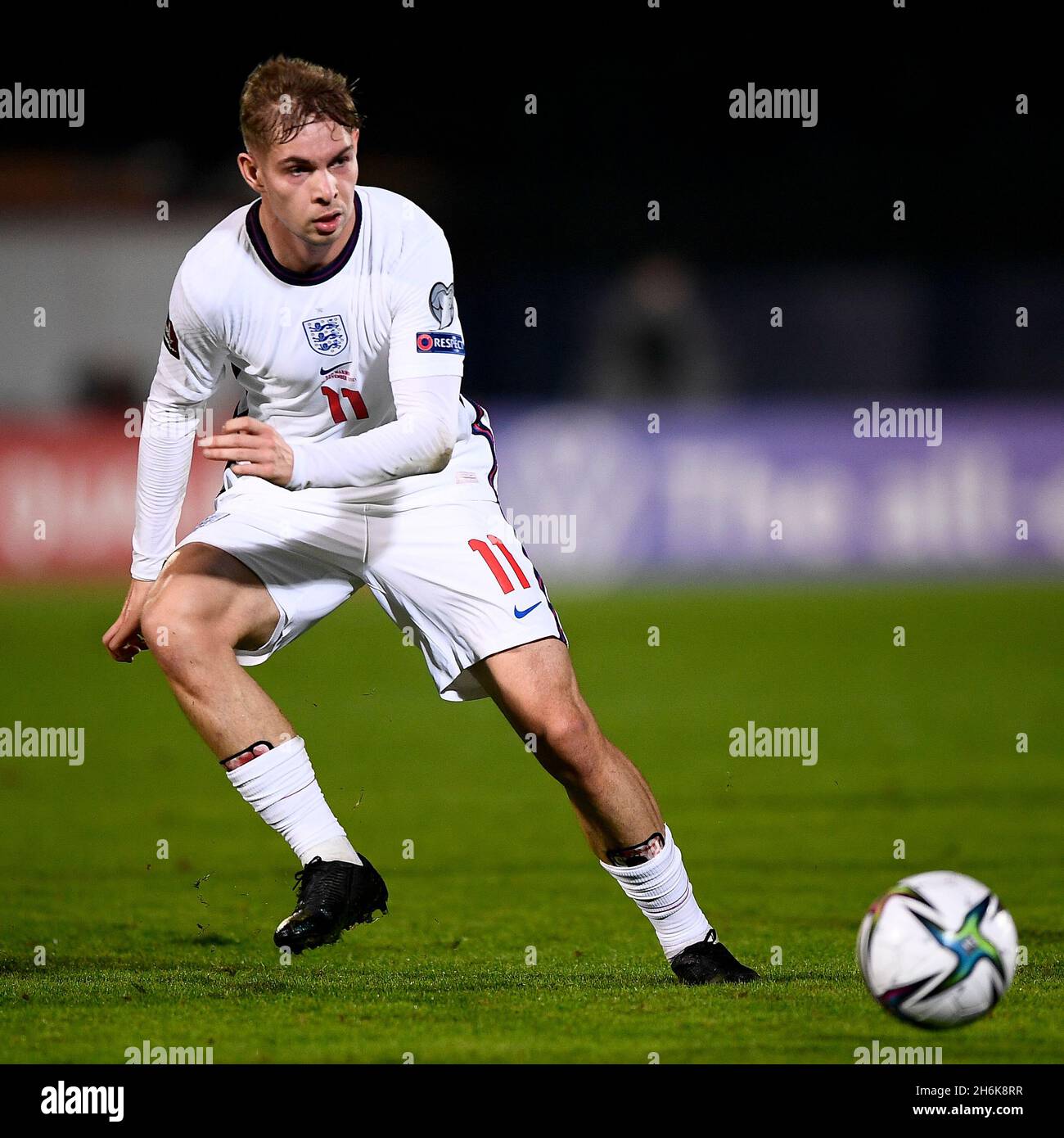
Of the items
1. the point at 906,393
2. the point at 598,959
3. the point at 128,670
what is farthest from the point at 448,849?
the point at 906,393

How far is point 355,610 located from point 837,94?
39.3ft

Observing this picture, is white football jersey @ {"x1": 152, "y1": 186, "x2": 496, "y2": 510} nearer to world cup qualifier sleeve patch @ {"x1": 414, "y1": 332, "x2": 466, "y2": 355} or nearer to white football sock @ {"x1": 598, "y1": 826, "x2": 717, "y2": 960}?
world cup qualifier sleeve patch @ {"x1": 414, "y1": 332, "x2": 466, "y2": 355}

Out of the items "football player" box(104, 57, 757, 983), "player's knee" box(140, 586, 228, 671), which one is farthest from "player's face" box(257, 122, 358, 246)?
"player's knee" box(140, 586, 228, 671)

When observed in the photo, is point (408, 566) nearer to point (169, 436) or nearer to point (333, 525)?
point (333, 525)

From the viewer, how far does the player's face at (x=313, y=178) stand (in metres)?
4.75

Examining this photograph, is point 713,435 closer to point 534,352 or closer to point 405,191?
point 534,352

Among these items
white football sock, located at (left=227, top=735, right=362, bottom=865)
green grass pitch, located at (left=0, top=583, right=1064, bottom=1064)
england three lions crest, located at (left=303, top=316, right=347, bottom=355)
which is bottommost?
green grass pitch, located at (left=0, top=583, right=1064, bottom=1064)

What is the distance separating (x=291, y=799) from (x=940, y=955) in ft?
6.11

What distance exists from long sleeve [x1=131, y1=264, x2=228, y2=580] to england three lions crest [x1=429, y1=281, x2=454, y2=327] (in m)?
0.65

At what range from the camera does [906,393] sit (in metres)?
23.8

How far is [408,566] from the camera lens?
16.7 feet

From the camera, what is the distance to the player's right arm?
508cm

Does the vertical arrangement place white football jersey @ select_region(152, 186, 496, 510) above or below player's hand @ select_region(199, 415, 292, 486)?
above

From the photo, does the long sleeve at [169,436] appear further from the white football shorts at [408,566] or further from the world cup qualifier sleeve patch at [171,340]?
the white football shorts at [408,566]
